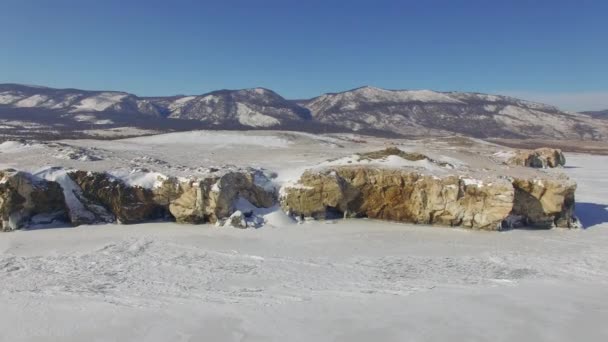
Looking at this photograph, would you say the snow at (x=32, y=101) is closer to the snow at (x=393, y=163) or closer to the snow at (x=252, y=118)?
the snow at (x=252, y=118)

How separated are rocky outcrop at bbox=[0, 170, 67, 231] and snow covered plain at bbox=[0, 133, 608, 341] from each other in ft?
2.57

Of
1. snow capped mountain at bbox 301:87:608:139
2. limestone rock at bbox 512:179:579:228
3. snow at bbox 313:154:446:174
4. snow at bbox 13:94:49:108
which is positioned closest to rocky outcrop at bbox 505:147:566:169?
limestone rock at bbox 512:179:579:228

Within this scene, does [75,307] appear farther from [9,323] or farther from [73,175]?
[73,175]

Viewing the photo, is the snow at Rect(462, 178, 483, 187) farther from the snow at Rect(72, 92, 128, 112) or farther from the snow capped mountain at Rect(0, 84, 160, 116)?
the snow at Rect(72, 92, 128, 112)

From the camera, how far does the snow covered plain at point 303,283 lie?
7117 mm

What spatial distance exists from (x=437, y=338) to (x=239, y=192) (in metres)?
9.52

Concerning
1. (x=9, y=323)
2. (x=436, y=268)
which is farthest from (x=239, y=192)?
(x=9, y=323)

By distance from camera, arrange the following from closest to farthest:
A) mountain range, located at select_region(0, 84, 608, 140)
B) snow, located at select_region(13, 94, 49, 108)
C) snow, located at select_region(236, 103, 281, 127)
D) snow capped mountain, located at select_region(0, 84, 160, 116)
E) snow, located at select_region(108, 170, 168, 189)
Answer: snow, located at select_region(108, 170, 168, 189)
snow, located at select_region(236, 103, 281, 127)
mountain range, located at select_region(0, 84, 608, 140)
snow, located at select_region(13, 94, 49, 108)
snow capped mountain, located at select_region(0, 84, 160, 116)

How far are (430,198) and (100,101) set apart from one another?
14210cm

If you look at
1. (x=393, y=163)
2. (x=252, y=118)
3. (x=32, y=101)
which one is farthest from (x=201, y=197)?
(x=32, y=101)

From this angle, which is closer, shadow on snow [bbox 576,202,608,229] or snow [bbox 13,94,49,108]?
shadow on snow [bbox 576,202,608,229]

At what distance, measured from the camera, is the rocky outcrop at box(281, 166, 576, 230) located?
14.7m

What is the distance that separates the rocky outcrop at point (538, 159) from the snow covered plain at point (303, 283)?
20935mm

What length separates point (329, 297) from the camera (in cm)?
851
